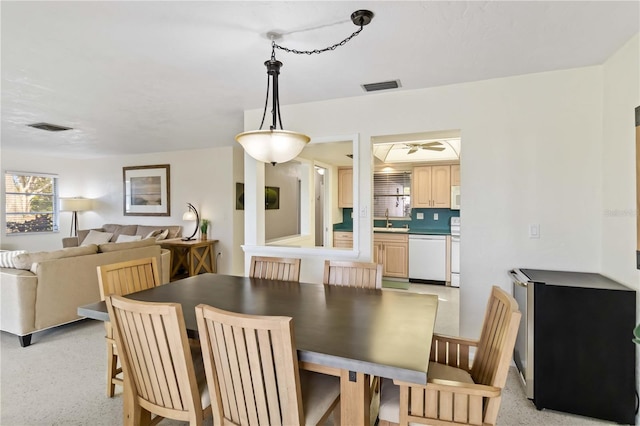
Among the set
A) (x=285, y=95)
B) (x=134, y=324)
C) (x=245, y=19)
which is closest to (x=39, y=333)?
(x=134, y=324)

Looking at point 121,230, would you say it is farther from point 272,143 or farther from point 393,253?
point 272,143

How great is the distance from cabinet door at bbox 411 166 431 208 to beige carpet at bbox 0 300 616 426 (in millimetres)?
3572

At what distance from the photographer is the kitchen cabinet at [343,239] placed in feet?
20.3

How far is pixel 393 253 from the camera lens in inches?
224

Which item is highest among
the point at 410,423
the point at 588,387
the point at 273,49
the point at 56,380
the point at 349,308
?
the point at 273,49

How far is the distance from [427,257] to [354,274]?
3.40 m

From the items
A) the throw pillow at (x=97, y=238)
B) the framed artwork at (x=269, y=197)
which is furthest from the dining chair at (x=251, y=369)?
the throw pillow at (x=97, y=238)

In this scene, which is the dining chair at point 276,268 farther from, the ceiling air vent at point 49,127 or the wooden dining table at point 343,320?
the ceiling air vent at point 49,127

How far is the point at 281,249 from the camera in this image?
3617 millimetres

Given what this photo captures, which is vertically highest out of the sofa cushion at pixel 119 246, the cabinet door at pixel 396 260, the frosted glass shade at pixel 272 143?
the frosted glass shade at pixel 272 143

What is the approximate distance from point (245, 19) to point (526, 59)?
2.00 m

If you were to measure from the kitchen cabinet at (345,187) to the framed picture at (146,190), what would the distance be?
133 inches

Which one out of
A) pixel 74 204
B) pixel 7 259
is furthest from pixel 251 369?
pixel 74 204

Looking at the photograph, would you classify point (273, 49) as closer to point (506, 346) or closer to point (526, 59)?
point (526, 59)
